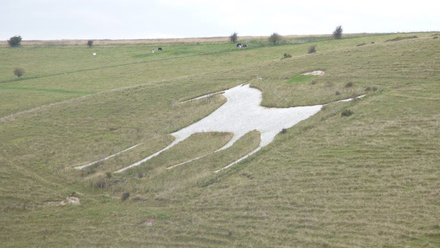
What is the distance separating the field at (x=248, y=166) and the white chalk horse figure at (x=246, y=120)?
1167mm

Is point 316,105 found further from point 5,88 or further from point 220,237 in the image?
point 5,88

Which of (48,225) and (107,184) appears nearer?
(48,225)

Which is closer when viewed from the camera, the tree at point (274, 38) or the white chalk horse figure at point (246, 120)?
the white chalk horse figure at point (246, 120)

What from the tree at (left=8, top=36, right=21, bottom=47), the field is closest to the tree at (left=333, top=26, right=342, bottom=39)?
the field

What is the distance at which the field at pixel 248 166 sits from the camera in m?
23.8

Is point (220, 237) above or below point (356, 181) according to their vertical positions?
below

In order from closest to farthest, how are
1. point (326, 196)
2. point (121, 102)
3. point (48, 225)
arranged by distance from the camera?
point (326, 196) → point (48, 225) → point (121, 102)

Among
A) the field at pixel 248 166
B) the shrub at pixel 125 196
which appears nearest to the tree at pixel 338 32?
the field at pixel 248 166

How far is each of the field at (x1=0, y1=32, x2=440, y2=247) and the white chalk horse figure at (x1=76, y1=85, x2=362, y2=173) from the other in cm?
117

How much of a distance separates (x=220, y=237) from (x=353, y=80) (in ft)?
106

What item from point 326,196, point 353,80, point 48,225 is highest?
point 353,80

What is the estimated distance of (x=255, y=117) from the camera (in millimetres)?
44938

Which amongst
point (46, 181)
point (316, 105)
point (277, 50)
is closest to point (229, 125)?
point (316, 105)

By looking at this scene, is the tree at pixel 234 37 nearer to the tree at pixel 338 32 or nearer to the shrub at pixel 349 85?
the tree at pixel 338 32
